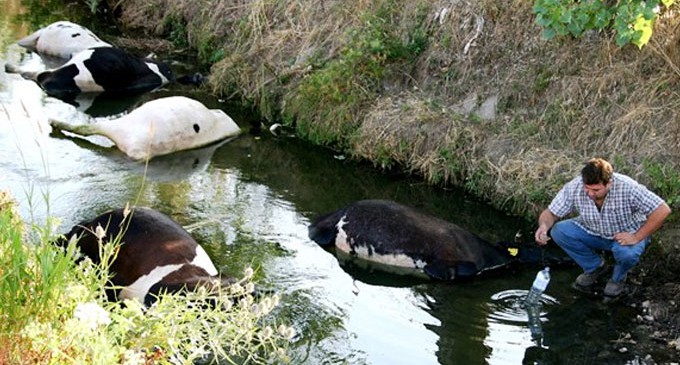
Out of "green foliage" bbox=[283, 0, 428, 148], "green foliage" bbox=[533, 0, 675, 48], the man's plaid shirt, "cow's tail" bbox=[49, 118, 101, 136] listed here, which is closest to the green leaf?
"green foliage" bbox=[533, 0, 675, 48]

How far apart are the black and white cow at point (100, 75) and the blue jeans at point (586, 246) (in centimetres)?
710

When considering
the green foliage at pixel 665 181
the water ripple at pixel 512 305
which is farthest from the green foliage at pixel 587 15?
the water ripple at pixel 512 305

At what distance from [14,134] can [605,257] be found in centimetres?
634

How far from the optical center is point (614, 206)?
317 inches

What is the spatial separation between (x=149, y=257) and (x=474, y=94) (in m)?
4.94

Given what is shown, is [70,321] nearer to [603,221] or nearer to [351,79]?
[603,221]

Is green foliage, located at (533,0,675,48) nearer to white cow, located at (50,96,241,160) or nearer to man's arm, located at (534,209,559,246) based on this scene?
man's arm, located at (534,209,559,246)

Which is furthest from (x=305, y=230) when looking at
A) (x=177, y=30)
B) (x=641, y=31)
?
(x=177, y=30)

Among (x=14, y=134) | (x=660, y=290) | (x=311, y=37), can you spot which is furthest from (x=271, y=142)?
(x=660, y=290)

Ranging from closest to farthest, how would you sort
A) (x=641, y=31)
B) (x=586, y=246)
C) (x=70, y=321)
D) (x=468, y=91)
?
(x=70, y=321) < (x=586, y=246) < (x=641, y=31) < (x=468, y=91)

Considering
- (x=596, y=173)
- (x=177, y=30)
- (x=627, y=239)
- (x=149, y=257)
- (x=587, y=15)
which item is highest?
(x=587, y=15)

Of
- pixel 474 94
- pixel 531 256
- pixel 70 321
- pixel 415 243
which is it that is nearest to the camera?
pixel 70 321

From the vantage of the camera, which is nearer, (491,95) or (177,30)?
(491,95)

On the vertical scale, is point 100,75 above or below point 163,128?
below
